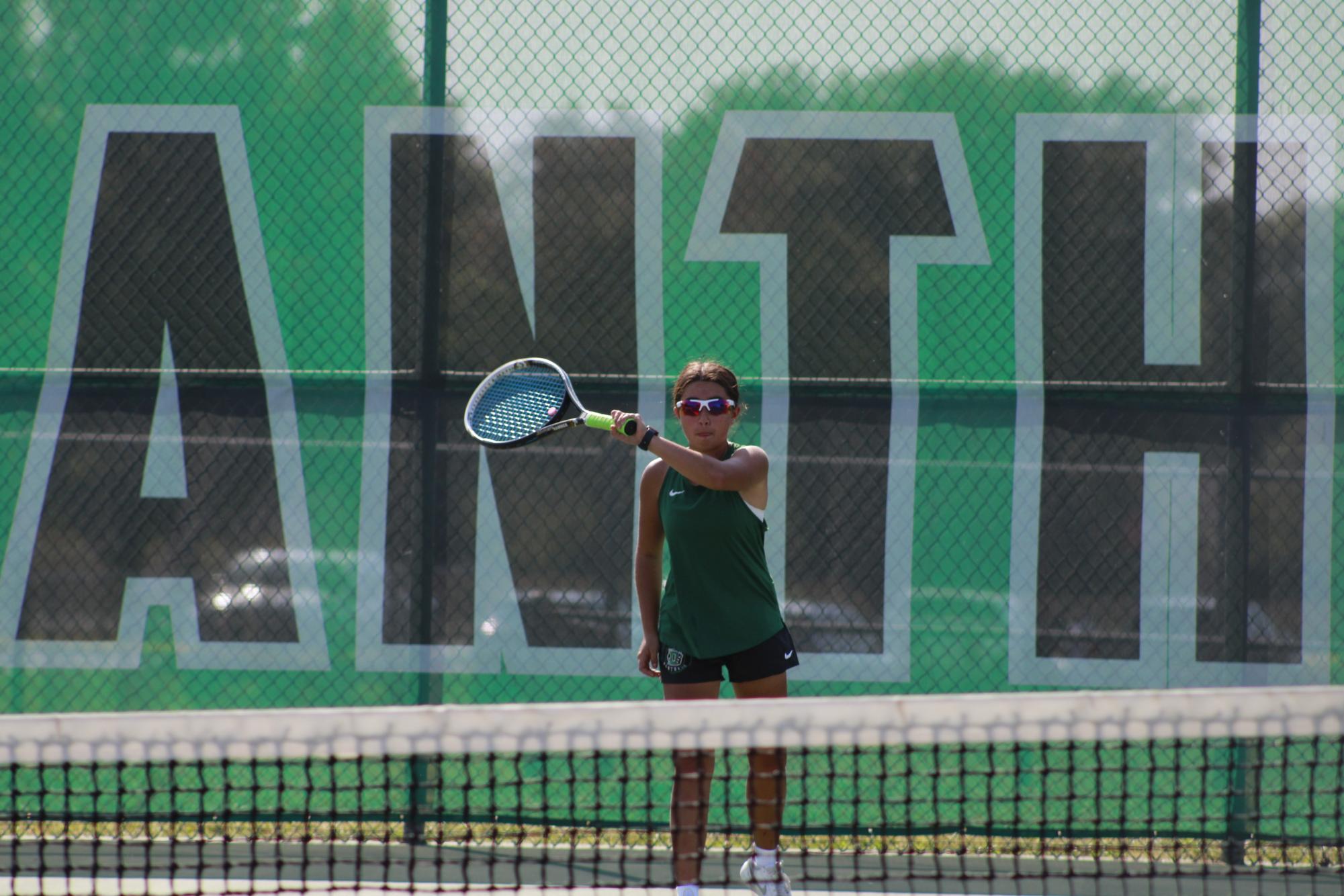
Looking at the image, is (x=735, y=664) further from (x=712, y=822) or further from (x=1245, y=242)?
(x=1245, y=242)

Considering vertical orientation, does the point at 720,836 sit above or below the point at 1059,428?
below

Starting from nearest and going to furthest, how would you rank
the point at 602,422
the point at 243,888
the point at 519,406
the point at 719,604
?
the point at 602,422
the point at 719,604
the point at 519,406
the point at 243,888

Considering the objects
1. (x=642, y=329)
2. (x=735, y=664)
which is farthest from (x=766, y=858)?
(x=642, y=329)

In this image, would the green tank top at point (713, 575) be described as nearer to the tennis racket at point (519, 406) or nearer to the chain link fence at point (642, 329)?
the tennis racket at point (519, 406)

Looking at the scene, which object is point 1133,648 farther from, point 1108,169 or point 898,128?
point 898,128

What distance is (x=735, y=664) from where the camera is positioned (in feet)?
9.73

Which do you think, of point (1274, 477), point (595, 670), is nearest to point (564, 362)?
point (595, 670)

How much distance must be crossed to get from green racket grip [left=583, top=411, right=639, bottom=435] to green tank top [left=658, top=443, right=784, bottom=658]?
26 cm

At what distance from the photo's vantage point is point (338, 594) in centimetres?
404

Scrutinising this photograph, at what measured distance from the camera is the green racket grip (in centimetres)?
277

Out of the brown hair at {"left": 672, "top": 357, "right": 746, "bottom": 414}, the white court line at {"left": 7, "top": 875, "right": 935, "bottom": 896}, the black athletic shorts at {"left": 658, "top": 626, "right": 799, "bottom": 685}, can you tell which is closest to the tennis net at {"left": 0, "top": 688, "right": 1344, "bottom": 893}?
the white court line at {"left": 7, "top": 875, "right": 935, "bottom": 896}

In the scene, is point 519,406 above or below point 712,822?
above

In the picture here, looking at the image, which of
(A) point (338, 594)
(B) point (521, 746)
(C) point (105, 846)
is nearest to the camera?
(B) point (521, 746)

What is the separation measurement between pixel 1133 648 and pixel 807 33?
2.26 m
